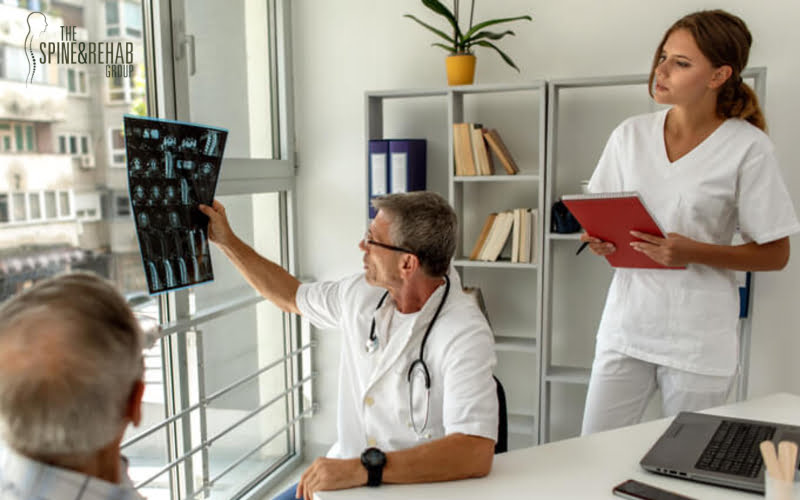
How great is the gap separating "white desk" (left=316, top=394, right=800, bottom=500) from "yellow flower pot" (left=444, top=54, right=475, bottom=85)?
178 cm

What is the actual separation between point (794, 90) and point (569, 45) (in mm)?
931

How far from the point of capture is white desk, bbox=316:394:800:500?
4.22 feet

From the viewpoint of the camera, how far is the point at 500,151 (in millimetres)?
2863

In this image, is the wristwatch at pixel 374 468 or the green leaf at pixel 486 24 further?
the green leaf at pixel 486 24

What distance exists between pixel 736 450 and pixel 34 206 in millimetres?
1900

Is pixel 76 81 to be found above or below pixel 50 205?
above

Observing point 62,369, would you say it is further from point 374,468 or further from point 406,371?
point 406,371

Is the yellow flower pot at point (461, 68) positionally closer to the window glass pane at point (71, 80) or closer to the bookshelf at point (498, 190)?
the bookshelf at point (498, 190)

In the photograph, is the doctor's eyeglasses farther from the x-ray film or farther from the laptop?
the laptop

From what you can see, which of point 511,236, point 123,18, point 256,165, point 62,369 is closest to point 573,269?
point 511,236

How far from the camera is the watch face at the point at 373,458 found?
1323 millimetres

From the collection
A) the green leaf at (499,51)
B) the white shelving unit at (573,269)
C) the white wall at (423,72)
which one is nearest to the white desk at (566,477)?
the white shelving unit at (573,269)

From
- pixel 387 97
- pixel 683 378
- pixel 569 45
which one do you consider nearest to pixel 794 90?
pixel 569 45

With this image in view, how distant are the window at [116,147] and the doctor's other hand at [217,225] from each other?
0.52 m
